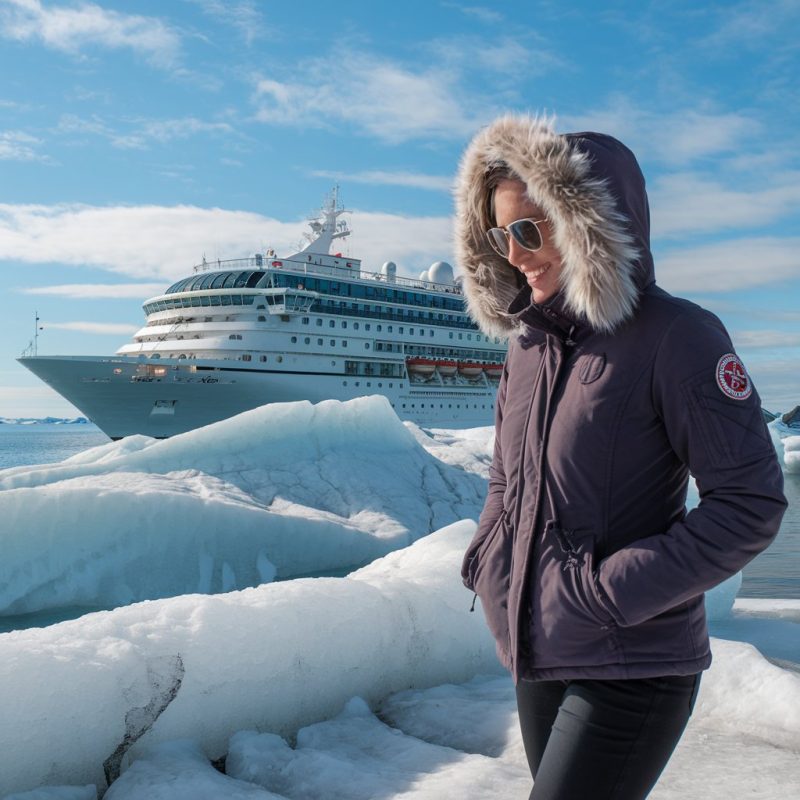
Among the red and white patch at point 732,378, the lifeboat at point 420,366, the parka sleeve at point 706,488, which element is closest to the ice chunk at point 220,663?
the parka sleeve at point 706,488

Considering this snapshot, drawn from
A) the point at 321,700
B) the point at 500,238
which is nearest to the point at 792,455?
the point at 321,700

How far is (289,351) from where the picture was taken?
30438mm

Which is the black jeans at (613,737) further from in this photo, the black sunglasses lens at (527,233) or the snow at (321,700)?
the snow at (321,700)

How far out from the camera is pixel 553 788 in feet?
4.30

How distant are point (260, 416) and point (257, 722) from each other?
21.6 ft

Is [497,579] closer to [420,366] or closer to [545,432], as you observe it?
[545,432]

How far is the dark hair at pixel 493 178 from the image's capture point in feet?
5.28

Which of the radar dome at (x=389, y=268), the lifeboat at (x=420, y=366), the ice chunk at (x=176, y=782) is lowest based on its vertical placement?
the ice chunk at (x=176, y=782)

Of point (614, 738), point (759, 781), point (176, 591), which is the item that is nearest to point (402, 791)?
point (759, 781)

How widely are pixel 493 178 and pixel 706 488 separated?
32.6 inches

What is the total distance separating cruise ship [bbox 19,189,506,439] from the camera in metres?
28.1

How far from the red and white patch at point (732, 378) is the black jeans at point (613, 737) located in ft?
1.69

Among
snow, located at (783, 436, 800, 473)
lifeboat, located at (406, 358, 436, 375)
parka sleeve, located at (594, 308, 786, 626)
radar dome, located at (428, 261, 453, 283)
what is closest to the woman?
parka sleeve, located at (594, 308, 786, 626)

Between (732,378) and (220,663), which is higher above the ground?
(732,378)
